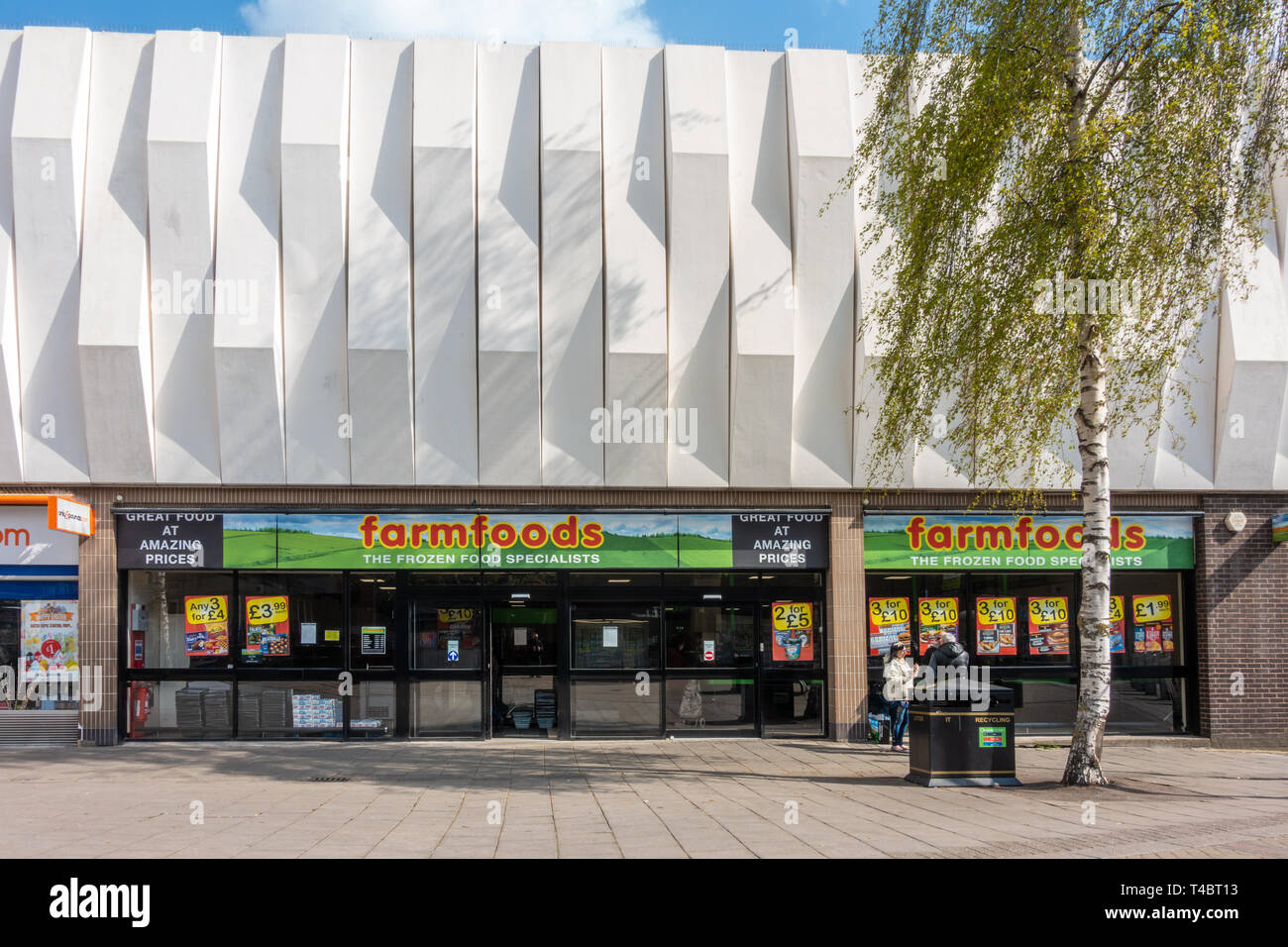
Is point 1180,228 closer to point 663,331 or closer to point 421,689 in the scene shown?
point 663,331

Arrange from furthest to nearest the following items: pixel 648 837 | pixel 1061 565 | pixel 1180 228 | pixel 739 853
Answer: pixel 1061 565
pixel 1180 228
pixel 648 837
pixel 739 853

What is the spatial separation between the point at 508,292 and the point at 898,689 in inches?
328

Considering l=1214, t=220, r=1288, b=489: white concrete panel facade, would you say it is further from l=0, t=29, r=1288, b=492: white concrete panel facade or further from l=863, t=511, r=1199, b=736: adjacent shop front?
l=863, t=511, r=1199, b=736: adjacent shop front

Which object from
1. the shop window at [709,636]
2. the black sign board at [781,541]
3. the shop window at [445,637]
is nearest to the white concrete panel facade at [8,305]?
the shop window at [445,637]

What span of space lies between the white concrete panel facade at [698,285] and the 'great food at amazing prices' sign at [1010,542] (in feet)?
Answer: 9.56

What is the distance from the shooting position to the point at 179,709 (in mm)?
15516

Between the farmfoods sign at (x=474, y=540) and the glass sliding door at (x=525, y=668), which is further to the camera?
the glass sliding door at (x=525, y=668)

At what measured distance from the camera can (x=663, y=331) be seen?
1538cm

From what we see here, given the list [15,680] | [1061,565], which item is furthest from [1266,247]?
[15,680]

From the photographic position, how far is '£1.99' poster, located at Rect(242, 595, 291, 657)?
51.3 ft

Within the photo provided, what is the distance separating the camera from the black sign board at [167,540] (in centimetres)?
1535

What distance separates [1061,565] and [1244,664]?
10.7 ft

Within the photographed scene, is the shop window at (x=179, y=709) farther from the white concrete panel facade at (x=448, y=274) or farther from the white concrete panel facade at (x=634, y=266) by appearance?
the white concrete panel facade at (x=634, y=266)

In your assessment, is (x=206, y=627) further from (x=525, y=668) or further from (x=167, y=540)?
(x=525, y=668)
